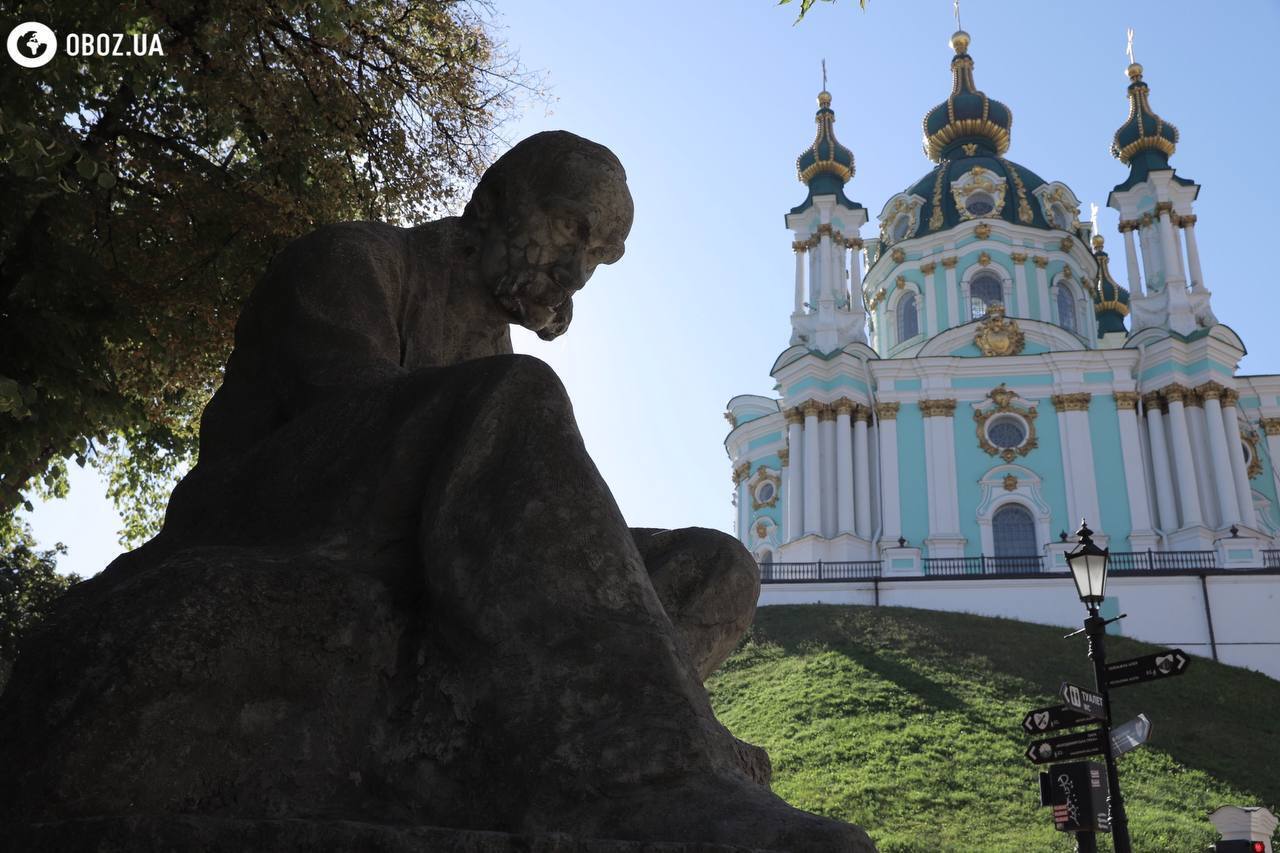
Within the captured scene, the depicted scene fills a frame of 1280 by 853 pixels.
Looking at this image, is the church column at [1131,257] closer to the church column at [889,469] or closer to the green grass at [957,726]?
the church column at [889,469]

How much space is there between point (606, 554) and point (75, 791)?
95 centimetres

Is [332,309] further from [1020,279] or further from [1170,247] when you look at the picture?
[1020,279]

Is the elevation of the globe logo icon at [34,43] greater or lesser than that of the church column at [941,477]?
lesser

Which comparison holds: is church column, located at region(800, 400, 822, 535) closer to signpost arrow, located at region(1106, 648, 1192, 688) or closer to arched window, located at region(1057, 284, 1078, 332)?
arched window, located at region(1057, 284, 1078, 332)

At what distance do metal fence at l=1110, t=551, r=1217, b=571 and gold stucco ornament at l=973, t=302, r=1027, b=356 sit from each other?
8848 mm

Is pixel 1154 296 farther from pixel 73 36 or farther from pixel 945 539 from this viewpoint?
pixel 73 36

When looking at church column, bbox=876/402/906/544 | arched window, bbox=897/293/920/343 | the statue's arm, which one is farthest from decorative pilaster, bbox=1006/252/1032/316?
the statue's arm

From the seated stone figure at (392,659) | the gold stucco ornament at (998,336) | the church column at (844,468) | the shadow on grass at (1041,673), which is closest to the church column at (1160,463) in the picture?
the gold stucco ornament at (998,336)

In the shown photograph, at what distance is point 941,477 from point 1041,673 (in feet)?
56.8

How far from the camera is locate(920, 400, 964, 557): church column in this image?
40031 millimetres

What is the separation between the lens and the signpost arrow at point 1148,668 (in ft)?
31.2

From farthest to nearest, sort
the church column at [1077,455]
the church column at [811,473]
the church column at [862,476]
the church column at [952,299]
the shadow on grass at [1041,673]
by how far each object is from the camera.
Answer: the church column at [952,299] < the church column at [811,473] < the church column at [862,476] < the church column at [1077,455] < the shadow on grass at [1041,673]

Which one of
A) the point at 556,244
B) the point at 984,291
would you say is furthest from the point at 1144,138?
the point at 556,244

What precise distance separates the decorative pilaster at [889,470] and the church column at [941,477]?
932 mm
